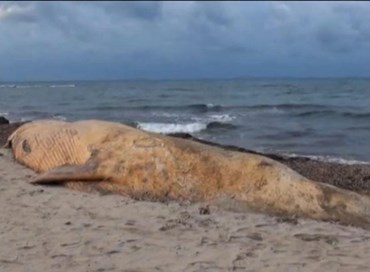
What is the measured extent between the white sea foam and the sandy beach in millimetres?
13495

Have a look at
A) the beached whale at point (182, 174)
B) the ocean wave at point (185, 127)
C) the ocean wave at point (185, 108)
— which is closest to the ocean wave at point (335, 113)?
the ocean wave at point (185, 127)

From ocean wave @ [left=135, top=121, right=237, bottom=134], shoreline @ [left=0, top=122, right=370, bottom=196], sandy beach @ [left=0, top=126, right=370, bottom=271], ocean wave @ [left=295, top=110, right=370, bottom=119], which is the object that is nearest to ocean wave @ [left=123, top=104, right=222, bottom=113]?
ocean wave @ [left=295, top=110, right=370, bottom=119]

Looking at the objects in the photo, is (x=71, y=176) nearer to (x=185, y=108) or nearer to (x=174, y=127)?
(x=174, y=127)

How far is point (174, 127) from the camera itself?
72.2 feet

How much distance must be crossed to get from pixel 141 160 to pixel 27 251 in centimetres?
295

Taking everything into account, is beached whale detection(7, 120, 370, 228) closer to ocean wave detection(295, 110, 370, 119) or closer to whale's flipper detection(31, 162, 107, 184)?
whale's flipper detection(31, 162, 107, 184)

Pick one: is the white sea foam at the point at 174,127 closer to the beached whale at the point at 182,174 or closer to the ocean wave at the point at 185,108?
the ocean wave at the point at 185,108

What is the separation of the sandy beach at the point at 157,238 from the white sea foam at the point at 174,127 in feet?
44.3

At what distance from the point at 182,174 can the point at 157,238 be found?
2.11m

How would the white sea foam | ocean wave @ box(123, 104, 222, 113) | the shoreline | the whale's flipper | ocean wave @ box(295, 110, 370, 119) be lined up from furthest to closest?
ocean wave @ box(123, 104, 222, 113) → ocean wave @ box(295, 110, 370, 119) → the white sea foam → the shoreline → the whale's flipper

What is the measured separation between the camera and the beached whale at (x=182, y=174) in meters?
7.11

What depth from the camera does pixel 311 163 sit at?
11836 millimetres

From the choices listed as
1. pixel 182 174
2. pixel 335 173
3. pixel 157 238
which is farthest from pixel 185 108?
pixel 157 238

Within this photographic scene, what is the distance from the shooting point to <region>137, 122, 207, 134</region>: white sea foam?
68.4 ft
